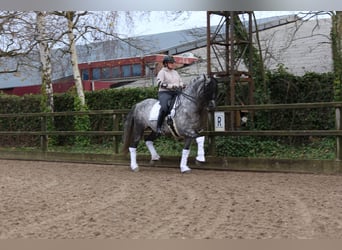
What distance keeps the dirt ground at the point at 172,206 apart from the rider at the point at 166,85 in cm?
Answer: 105

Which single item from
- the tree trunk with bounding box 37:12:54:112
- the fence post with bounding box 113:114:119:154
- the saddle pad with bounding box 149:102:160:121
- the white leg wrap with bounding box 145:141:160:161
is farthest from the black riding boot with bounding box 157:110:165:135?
the tree trunk with bounding box 37:12:54:112

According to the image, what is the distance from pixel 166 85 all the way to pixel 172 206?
3269mm

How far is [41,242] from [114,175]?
4.08 metres

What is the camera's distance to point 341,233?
3719 mm

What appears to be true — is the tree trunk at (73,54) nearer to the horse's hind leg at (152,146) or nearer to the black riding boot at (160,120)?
the horse's hind leg at (152,146)

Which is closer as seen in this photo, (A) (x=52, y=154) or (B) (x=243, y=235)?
(B) (x=243, y=235)

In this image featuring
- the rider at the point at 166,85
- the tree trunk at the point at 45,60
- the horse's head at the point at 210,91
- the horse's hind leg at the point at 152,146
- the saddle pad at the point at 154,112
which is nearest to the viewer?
the horse's head at the point at 210,91

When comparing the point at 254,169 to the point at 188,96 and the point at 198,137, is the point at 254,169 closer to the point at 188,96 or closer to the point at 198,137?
the point at 198,137

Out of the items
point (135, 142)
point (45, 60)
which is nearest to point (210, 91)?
point (135, 142)

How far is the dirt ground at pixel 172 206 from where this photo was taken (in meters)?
3.84

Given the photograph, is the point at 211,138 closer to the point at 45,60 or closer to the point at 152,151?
the point at 152,151

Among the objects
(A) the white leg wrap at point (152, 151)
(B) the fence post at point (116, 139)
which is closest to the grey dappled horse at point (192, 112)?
(A) the white leg wrap at point (152, 151)

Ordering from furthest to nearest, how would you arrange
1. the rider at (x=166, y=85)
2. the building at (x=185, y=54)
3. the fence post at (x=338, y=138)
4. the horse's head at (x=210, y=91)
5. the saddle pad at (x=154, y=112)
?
the building at (x=185, y=54), the saddle pad at (x=154, y=112), the rider at (x=166, y=85), the horse's head at (x=210, y=91), the fence post at (x=338, y=138)

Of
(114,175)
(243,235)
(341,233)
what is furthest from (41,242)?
(114,175)
